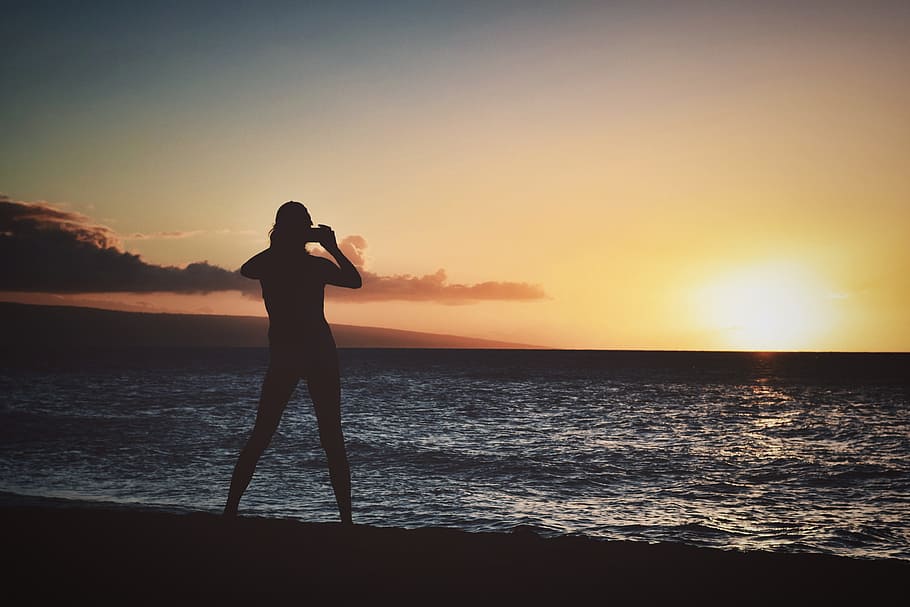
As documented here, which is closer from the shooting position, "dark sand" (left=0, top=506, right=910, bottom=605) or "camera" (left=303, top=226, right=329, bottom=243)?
"dark sand" (left=0, top=506, right=910, bottom=605)

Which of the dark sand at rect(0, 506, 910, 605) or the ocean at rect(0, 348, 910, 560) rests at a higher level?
the dark sand at rect(0, 506, 910, 605)

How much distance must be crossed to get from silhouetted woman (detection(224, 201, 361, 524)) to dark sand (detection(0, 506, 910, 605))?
1.69 ft

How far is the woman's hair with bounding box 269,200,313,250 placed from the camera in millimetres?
5633

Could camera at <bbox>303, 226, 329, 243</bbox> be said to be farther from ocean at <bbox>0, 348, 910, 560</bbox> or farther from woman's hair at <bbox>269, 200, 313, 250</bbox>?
ocean at <bbox>0, 348, 910, 560</bbox>

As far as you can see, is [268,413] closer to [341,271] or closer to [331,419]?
[331,419]

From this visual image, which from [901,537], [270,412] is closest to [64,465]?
[270,412]

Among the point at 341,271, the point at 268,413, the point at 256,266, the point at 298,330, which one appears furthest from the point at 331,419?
the point at 256,266

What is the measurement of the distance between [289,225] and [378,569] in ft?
9.04

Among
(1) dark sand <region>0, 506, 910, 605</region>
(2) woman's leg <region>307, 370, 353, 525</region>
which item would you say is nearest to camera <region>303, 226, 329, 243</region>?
(2) woman's leg <region>307, 370, 353, 525</region>

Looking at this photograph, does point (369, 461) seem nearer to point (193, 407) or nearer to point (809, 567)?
point (809, 567)

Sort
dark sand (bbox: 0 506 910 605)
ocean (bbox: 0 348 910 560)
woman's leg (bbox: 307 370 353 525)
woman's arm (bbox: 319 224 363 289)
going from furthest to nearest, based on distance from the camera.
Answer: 1. ocean (bbox: 0 348 910 560)
2. woman's arm (bbox: 319 224 363 289)
3. woman's leg (bbox: 307 370 353 525)
4. dark sand (bbox: 0 506 910 605)

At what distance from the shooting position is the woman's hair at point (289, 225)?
563cm

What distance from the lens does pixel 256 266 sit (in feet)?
18.6

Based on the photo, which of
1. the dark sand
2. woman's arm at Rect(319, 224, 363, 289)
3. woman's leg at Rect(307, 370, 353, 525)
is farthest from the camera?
woman's arm at Rect(319, 224, 363, 289)
